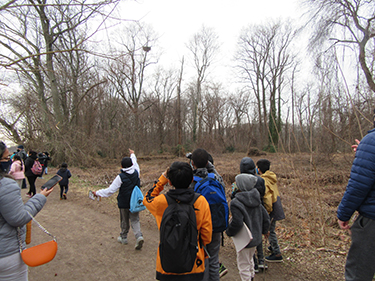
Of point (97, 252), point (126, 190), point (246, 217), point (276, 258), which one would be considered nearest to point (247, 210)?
point (246, 217)

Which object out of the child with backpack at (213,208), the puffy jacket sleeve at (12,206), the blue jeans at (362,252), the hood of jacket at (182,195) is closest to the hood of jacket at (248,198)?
the child with backpack at (213,208)

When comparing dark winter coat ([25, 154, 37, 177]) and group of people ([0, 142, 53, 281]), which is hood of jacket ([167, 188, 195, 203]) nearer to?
group of people ([0, 142, 53, 281])

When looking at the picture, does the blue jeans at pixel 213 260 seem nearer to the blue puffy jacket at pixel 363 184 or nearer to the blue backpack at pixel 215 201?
the blue backpack at pixel 215 201

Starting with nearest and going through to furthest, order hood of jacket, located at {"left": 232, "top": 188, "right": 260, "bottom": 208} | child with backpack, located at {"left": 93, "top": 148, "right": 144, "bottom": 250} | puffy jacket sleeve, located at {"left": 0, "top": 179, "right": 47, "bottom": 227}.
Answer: puffy jacket sleeve, located at {"left": 0, "top": 179, "right": 47, "bottom": 227} < hood of jacket, located at {"left": 232, "top": 188, "right": 260, "bottom": 208} < child with backpack, located at {"left": 93, "top": 148, "right": 144, "bottom": 250}

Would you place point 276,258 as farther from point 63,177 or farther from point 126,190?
point 63,177

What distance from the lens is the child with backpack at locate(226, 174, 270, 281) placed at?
9.29 ft

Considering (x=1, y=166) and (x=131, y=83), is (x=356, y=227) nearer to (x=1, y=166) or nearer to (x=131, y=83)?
(x=1, y=166)

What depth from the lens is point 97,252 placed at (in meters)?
4.28

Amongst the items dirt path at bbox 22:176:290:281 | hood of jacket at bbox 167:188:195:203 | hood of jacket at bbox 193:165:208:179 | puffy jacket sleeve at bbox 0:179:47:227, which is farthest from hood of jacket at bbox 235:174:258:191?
puffy jacket sleeve at bbox 0:179:47:227

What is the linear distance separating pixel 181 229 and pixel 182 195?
318 millimetres

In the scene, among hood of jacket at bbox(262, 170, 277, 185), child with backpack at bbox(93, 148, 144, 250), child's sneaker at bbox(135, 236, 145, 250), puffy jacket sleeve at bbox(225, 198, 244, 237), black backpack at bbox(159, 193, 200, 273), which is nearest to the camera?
black backpack at bbox(159, 193, 200, 273)

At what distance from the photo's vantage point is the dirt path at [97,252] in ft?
→ 11.6

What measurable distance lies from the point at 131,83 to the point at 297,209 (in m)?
29.9

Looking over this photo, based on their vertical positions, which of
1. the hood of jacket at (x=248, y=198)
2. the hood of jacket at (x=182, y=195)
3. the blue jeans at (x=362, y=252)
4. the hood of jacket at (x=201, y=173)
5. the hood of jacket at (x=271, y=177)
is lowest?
the blue jeans at (x=362, y=252)
